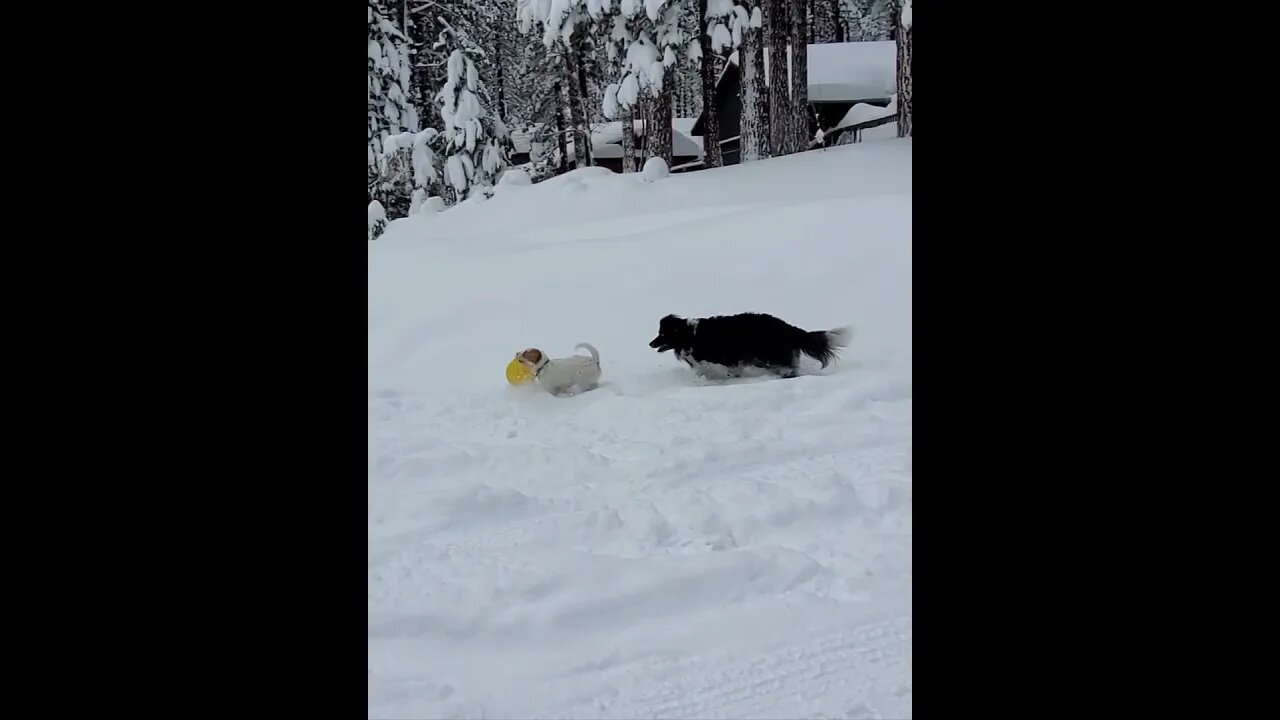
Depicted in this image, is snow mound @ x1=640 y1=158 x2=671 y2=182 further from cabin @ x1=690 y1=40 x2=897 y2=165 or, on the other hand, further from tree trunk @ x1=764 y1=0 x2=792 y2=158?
cabin @ x1=690 y1=40 x2=897 y2=165

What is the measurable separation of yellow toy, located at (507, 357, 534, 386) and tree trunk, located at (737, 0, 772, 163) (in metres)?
8.41

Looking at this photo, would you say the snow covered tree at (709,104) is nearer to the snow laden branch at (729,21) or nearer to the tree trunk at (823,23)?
the snow laden branch at (729,21)

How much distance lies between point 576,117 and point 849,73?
23.6ft

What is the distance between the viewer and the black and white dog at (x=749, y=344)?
21.1 ft

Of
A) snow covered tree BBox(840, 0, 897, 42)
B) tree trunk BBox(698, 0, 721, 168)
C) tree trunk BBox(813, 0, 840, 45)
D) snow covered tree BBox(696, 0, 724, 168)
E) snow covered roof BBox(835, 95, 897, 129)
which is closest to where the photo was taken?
snow covered tree BBox(696, 0, 724, 168)

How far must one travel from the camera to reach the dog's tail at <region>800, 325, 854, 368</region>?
6.43 m

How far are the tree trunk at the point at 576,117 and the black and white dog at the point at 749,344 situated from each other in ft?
37.3

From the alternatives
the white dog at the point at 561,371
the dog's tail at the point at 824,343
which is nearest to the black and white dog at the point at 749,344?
the dog's tail at the point at 824,343

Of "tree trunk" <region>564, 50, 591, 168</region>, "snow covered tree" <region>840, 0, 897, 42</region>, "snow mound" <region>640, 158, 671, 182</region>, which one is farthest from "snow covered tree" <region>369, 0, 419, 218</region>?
"snow covered tree" <region>840, 0, 897, 42</region>

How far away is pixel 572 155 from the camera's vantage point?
20.8 m
